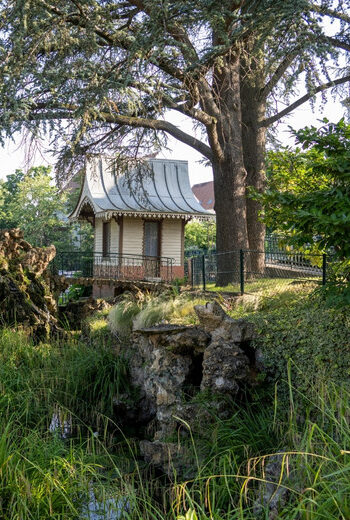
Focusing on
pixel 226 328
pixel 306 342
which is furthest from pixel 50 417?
pixel 306 342

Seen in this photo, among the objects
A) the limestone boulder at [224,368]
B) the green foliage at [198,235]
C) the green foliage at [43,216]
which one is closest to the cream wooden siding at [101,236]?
the green foliage at [43,216]

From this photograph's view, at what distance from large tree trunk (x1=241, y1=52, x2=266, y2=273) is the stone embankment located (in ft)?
24.8

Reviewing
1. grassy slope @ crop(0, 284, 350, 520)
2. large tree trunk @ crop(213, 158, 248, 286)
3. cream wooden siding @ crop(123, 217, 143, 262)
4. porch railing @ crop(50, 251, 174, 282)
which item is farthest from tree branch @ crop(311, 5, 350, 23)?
cream wooden siding @ crop(123, 217, 143, 262)

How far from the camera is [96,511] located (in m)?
4.98

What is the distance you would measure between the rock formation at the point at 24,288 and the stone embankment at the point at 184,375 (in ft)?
13.6

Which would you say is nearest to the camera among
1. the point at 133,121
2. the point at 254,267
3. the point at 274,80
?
the point at 133,121

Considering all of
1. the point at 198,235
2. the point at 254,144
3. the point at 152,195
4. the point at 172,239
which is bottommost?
the point at 172,239

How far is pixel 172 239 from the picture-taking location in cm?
2647

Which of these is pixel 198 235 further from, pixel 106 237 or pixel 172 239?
pixel 172 239

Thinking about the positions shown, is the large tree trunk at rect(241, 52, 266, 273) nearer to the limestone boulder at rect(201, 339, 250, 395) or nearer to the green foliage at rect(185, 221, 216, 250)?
the limestone boulder at rect(201, 339, 250, 395)

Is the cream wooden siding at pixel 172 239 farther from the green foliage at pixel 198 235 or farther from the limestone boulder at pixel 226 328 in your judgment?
the limestone boulder at pixel 226 328

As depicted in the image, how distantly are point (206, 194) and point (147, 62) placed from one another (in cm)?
4825

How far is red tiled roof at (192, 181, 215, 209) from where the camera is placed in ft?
186

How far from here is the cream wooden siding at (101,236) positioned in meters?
26.2
